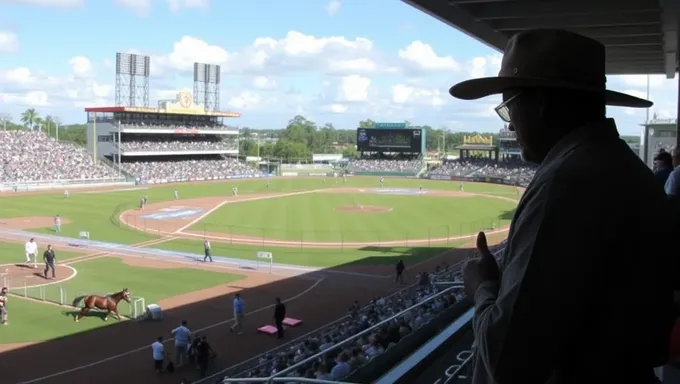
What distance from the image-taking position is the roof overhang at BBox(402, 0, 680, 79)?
1048cm

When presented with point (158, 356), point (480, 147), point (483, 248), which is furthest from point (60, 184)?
point (483, 248)

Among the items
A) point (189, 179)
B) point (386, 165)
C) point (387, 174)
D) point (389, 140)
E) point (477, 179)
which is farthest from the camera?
point (389, 140)

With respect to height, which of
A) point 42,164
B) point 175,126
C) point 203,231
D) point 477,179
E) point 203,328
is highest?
point 175,126

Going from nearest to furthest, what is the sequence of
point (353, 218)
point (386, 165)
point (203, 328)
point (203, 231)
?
point (203, 328), point (203, 231), point (353, 218), point (386, 165)

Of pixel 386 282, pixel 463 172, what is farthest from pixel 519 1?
pixel 463 172

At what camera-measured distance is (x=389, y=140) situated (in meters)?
103

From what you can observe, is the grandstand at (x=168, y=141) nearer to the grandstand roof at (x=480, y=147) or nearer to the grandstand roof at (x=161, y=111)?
the grandstand roof at (x=161, y=111)

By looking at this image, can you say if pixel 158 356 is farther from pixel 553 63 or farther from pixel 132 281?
pixel 553 63

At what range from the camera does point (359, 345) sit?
10562 millimetres

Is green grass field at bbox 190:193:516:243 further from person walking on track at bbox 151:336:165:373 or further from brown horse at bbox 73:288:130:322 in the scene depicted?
person walking on track at bbox 151:336:165:373

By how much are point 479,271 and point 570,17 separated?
11.0 meters

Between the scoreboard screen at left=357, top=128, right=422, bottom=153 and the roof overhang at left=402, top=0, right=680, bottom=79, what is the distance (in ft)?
285

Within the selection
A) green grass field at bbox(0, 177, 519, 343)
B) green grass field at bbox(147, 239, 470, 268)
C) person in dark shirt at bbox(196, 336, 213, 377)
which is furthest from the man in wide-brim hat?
green grass field at bbox(147, 239, 470, 268)

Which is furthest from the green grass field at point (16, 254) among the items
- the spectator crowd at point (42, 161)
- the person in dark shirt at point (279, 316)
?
the spectator crowd at point (42, 161)
